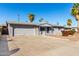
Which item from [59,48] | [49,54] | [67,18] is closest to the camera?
[49,54]

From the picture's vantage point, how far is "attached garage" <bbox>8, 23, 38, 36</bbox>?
38.4 feet

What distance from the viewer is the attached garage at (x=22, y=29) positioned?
38.4ft

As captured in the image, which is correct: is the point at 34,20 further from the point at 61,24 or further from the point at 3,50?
the point at 3,50

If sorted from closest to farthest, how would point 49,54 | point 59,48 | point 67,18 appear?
point 49,54, point 59,48, point 67,18

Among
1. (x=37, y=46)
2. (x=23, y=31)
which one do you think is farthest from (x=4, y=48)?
(x=23, y=31)

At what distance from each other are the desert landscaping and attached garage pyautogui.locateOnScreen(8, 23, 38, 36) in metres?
0.26

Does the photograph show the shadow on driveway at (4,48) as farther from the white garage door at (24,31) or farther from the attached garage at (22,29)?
the white garage door at (24,31)

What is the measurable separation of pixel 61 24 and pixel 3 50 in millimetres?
2974

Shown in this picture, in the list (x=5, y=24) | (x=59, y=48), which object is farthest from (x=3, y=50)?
(x=59, y=48)

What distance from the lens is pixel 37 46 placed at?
10.9 meters

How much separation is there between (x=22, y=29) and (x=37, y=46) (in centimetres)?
148

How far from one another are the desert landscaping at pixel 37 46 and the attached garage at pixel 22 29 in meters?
0.26

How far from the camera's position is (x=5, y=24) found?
10898 millimetres

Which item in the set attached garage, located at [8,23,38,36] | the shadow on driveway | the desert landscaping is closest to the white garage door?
attached garage, located at [8,23,38,36]
